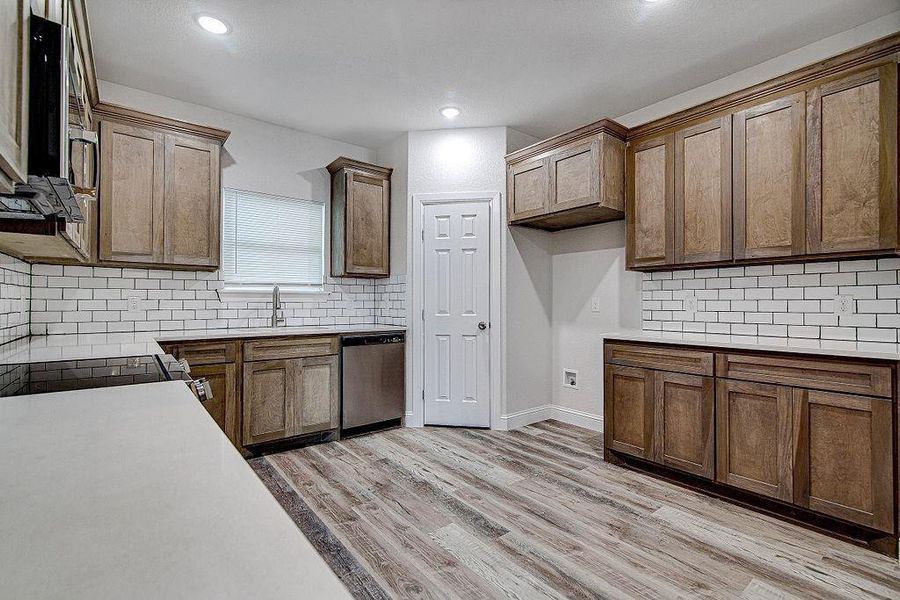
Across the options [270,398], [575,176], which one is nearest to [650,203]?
[575,176]

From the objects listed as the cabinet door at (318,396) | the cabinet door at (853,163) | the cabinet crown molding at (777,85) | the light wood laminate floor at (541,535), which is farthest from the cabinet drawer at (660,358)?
the cabinet door at (318,396)

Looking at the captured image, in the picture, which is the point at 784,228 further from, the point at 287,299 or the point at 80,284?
the point at 80,284

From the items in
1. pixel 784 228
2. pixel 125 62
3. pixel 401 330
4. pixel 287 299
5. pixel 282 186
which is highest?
pixel 125 62

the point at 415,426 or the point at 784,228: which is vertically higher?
the point at 784,228

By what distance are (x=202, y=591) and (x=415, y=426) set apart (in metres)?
3.81

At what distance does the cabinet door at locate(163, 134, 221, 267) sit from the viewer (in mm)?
3225

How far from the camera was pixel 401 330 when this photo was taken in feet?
13.3

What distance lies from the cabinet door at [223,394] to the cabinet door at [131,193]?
888 mm

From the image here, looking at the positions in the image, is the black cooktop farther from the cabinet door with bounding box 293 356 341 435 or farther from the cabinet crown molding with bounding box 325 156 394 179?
the cabinet crown molding with bounding box 325 156 394 179

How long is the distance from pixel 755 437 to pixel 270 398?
10.4ft

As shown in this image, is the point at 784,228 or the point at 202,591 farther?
the point at 784,228

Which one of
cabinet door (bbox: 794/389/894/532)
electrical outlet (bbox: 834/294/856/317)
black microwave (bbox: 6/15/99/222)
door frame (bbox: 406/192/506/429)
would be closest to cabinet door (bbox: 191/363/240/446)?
door frame (bbox: 406/192/506/429)

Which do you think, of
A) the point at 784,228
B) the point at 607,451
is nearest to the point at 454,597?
the point at 607,451

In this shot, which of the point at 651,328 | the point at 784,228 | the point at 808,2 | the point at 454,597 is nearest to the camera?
the point at 454,597
